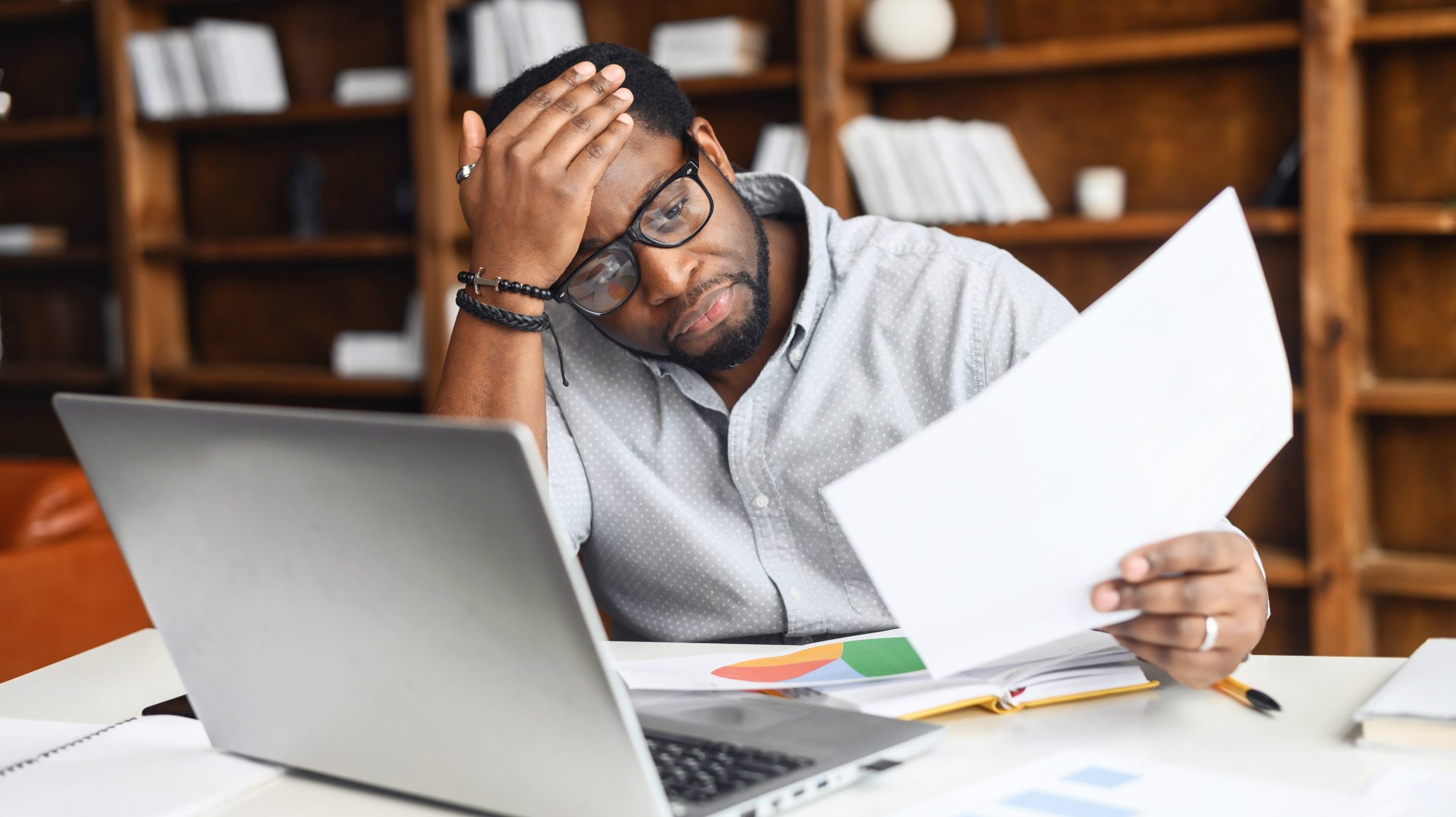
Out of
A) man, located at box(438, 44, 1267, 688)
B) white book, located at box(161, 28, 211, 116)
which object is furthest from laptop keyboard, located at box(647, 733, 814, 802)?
white book, located at box(161, 28, 211, 116)

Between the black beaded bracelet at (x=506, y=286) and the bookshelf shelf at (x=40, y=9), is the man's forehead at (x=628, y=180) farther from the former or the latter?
the bookshelf shelf at (x=40, y=9)

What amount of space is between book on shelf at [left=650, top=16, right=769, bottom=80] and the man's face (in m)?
1.40

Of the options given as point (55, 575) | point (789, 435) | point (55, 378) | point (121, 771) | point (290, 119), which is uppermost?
point (290, 119)

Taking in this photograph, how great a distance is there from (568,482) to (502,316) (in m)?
0.21

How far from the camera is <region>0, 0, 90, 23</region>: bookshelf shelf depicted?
11.3 feet

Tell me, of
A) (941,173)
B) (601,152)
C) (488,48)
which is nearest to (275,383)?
(488,48)

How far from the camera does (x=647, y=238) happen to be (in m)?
1.24

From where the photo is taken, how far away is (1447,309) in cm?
243

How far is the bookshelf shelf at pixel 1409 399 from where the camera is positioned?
7.59 feet

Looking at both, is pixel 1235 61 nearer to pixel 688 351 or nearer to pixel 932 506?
pixel 688 351

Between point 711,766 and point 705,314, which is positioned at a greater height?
point 705,314

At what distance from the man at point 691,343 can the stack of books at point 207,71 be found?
2.16 m

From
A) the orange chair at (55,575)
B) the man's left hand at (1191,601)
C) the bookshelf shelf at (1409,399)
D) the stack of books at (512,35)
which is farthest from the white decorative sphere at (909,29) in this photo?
the man's left hand at (1191,601)

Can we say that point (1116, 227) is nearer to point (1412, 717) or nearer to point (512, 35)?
point (512, 35)
